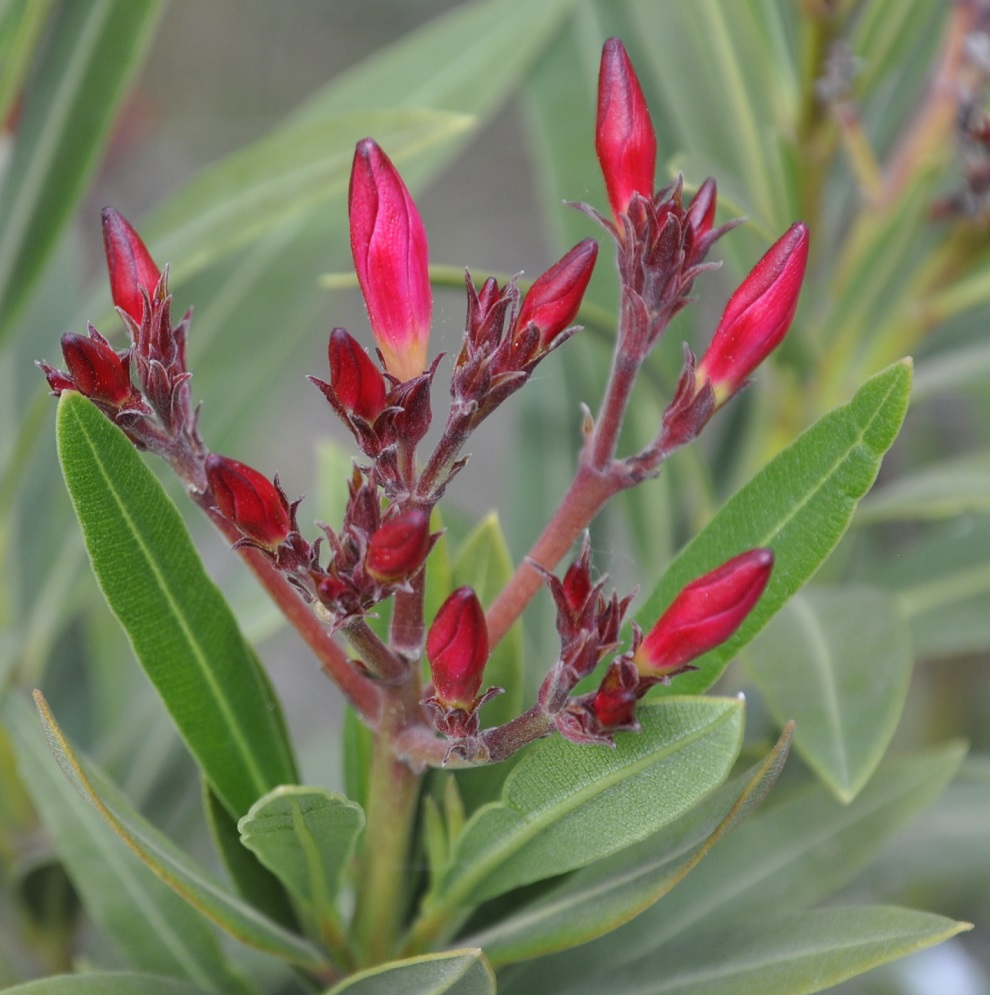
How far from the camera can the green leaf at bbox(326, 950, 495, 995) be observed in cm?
46

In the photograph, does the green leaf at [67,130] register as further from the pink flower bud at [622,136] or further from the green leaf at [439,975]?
the green leaf at [439,975]

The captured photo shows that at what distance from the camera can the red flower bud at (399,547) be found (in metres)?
0.42

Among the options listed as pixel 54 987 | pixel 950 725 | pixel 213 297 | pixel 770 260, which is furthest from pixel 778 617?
pixel 950 725

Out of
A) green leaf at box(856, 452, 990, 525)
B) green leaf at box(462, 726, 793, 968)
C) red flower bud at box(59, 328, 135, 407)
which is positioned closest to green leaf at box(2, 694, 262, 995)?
green leaf at box(462, 726, 793, 968)

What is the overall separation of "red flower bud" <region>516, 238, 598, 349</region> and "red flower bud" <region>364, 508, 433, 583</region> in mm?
103

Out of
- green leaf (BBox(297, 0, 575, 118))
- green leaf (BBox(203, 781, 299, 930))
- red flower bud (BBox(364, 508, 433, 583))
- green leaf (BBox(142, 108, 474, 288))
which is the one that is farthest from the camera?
green leaf (BBox(297, 0, 575, 118))

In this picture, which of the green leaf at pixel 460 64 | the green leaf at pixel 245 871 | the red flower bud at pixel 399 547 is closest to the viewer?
the red flower bud at pixel 399 547

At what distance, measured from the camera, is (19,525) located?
95 centimetres

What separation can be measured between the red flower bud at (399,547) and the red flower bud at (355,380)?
51mm

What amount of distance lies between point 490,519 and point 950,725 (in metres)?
A: 1.01

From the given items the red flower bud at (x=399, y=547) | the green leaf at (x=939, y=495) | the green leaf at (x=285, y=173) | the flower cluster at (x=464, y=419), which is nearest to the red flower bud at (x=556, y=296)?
the flower cluster at (x=464, y=419)

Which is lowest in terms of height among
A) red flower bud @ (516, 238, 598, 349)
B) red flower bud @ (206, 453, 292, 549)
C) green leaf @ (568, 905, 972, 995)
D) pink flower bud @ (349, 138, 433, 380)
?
green leaf @ (568, 905, 972, 995)

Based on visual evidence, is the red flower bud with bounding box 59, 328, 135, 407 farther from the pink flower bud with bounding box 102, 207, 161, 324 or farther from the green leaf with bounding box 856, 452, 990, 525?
the green leaf with bounding box 856, 452, 990, 525

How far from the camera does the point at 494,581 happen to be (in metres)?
0.64
